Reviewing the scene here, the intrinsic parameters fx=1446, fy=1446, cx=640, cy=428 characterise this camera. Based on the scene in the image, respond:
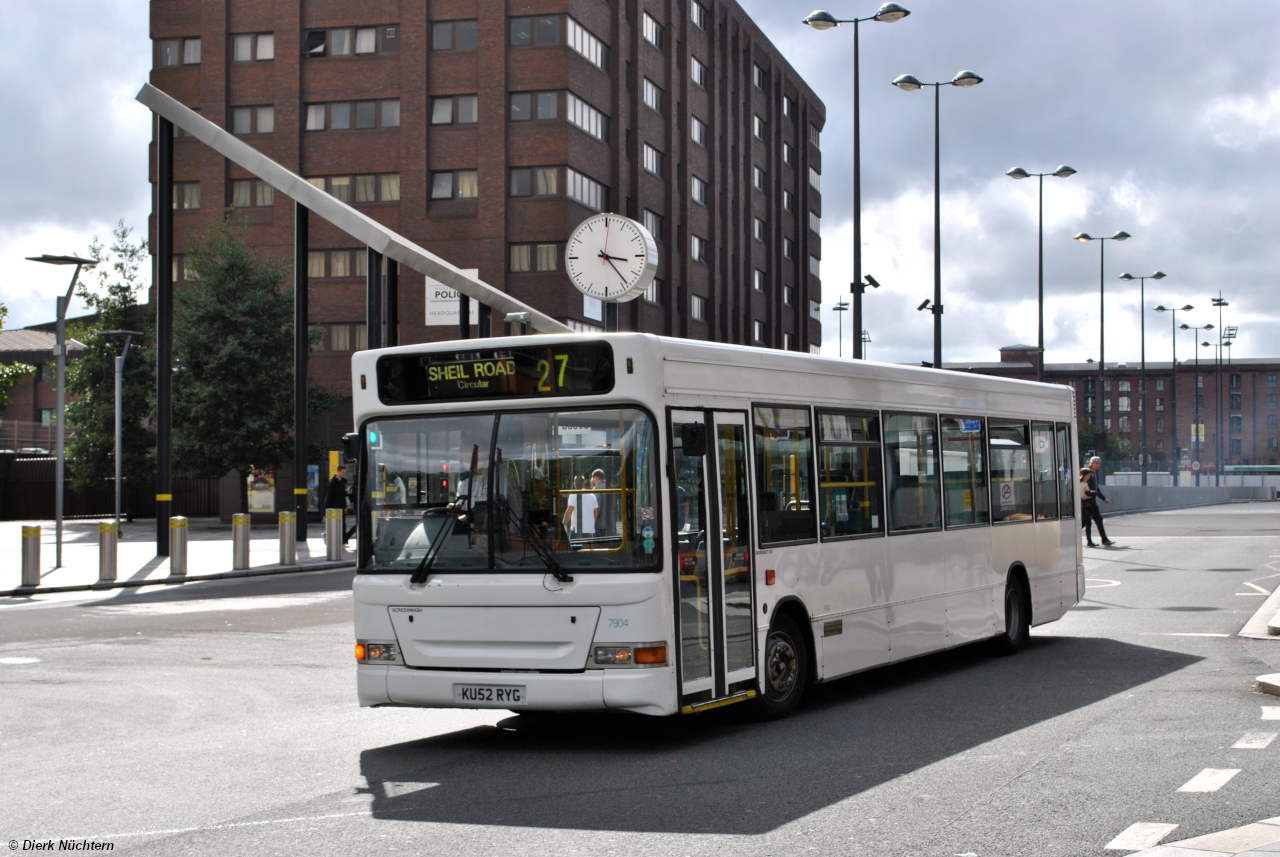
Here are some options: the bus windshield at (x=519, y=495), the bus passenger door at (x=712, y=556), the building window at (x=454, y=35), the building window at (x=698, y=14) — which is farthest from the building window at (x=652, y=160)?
the bus windshield at (x=519, y=495)

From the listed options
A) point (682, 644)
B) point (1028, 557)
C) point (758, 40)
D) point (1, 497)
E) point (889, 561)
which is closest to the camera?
point (682, 644)

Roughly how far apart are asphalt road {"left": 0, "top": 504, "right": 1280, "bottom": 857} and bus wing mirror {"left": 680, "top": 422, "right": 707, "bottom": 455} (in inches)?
70.2

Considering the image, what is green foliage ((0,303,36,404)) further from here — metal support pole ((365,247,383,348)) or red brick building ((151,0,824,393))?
metal support pole ((365,247,383,348))

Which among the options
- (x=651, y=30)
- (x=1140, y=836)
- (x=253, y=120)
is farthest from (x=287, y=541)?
(x=651, y=30)

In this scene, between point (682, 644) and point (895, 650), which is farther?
point (895, 650)

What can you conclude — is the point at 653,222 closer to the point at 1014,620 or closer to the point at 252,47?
the point at 252,47

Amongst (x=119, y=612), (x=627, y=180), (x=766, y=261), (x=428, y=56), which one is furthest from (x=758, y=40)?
(x=119, y=612)

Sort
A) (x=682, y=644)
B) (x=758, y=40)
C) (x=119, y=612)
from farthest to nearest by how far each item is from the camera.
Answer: (x=758, y=40) → (x=119, y=612) → (x=682, y=644)

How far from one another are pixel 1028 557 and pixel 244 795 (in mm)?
8758

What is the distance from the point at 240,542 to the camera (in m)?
25.9

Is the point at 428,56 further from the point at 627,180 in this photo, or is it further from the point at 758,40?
the point at 758,40

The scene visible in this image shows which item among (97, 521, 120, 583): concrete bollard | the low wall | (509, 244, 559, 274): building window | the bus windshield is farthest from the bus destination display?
the low wall

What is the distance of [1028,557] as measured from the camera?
1396 cm

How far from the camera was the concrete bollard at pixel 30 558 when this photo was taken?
72.6 feet
